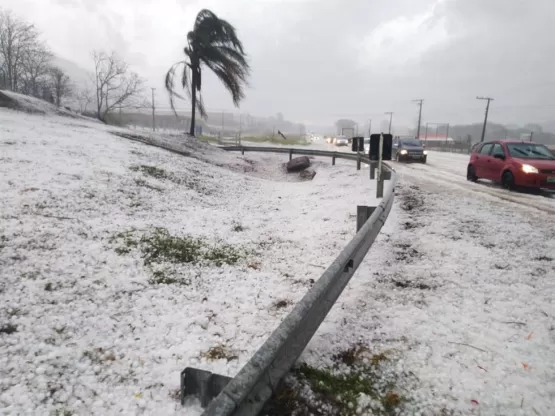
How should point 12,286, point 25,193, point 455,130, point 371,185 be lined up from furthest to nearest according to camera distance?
point 455,130
point 371,185
point 25,193
point 12,286

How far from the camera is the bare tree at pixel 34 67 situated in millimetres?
56500

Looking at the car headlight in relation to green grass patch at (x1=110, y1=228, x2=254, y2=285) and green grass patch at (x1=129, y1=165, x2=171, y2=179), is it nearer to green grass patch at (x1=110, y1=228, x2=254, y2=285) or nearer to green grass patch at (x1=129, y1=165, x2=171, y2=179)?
green grass patch at (x1=110, y1=228, x2=254, y2=285)

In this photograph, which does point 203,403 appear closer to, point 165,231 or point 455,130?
point 165,231

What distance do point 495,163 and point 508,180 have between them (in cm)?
92

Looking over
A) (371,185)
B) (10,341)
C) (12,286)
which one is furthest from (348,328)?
(371,185)

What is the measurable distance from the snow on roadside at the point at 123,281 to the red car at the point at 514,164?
541cm

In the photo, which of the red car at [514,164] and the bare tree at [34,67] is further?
the bare tree at [34,67]

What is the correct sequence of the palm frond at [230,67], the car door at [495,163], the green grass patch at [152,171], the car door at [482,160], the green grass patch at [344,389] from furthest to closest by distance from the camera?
the palm frond at [230,67] < the car door at [482,160] < the car door at [495,163] < the green grass patch at [152,171] < the green grass patch at [344,389]

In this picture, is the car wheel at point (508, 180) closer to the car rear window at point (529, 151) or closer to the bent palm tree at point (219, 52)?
the car rear window at point (529, 151)

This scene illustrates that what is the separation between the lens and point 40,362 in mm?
2654

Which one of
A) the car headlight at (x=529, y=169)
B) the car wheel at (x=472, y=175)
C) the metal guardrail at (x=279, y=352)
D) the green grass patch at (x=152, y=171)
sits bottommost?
the metal guardrail at (x=279, y=352)

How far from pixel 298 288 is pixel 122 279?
2.13 m

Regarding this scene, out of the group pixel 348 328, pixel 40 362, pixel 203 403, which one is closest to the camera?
pixel 203 403

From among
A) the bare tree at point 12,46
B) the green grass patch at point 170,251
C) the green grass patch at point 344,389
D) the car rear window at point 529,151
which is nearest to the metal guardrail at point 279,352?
the green grass patch at point 344,389
